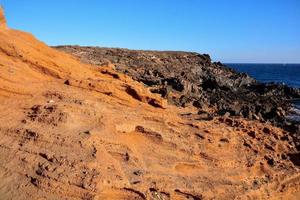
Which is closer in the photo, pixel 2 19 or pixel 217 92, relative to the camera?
pixel 2 19

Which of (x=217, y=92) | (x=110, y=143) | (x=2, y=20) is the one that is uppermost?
(x=2, y=20)

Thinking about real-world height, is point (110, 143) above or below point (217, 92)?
above

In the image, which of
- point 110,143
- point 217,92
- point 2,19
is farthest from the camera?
A: point 217,92

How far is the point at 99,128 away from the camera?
11.7 metres

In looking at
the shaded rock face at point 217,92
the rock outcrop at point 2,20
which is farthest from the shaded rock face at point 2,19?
the shaded rock face at point 217,92

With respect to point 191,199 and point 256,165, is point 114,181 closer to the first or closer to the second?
point 191,199

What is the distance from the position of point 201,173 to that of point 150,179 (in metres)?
1.81

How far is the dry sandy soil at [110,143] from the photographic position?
1053 centimetres

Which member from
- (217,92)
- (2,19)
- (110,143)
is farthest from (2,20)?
→ (217,92)

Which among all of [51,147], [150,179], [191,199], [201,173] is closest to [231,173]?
[201,173]

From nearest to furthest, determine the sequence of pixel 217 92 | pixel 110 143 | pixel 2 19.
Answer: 1. pixel 110 143
2. pixel 2 19
3. pixel 217 92

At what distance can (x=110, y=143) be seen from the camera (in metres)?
11.5

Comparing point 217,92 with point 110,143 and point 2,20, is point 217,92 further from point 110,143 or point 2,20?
point 110,143

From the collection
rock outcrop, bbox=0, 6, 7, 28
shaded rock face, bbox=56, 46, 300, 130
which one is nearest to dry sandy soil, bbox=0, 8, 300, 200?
rock outcrop, bbox=0, 6, 7, 28
